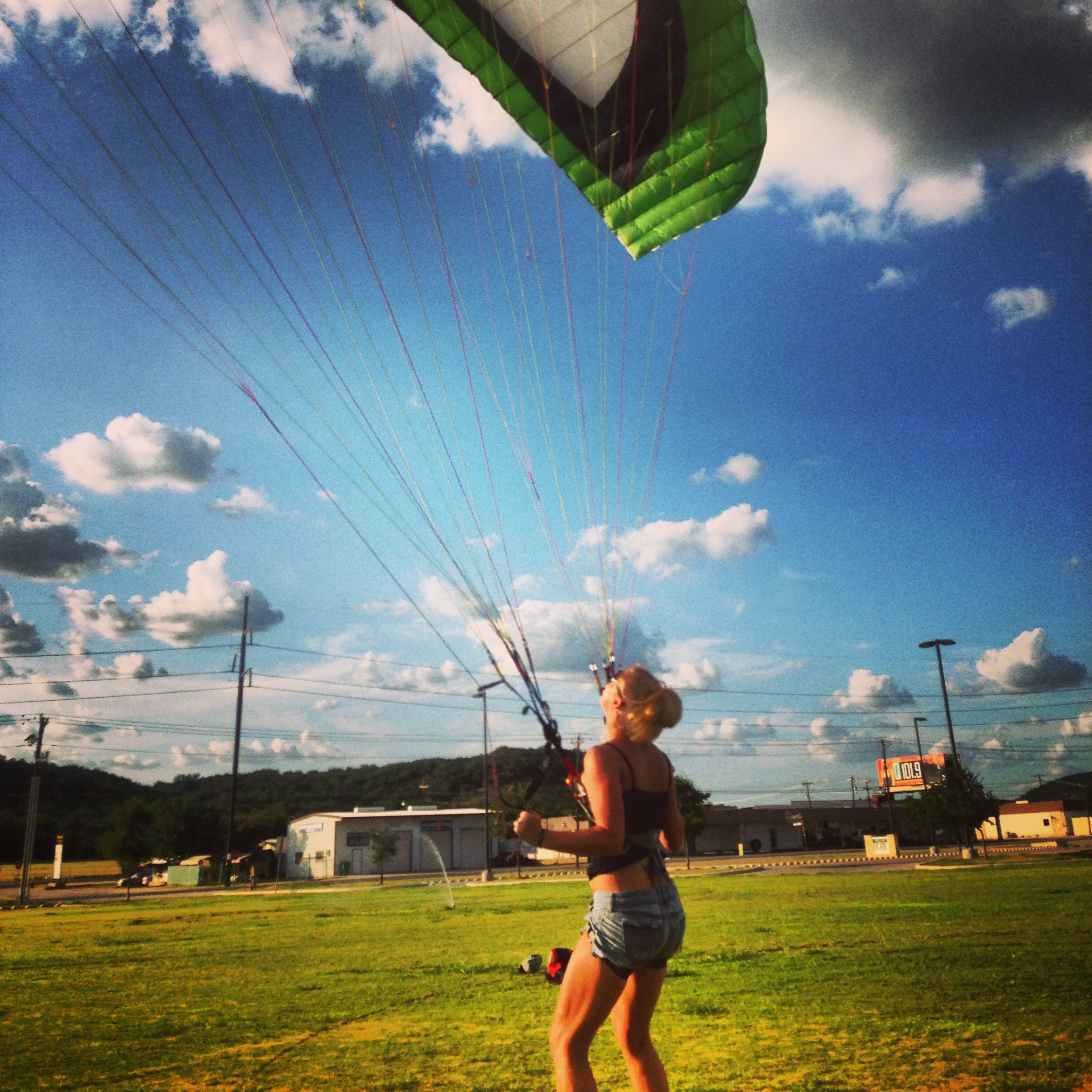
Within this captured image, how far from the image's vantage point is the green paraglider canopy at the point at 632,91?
27.0 ft

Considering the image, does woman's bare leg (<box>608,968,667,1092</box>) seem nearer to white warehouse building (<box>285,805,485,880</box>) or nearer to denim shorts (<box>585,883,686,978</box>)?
denim shorts (<box>585,883,686,978</box>)

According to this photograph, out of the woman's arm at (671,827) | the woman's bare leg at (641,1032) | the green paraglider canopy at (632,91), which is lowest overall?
the woman's bare leg at (641,1032)

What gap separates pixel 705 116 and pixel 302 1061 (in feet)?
31.0

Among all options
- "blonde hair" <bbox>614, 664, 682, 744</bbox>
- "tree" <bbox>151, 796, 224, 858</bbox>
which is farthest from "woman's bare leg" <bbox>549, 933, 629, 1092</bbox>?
"tree" <bbox>151, 796, 224, 858</bbox>

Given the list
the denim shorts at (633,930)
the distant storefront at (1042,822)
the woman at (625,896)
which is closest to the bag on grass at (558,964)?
the woman at (625,896)

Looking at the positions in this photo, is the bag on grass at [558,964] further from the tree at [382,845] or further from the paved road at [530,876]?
the tree at [382,845]

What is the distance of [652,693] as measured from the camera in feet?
10.5

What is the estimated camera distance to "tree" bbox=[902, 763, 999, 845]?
38.8 m

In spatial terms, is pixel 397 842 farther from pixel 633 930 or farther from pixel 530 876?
pixel 633 930

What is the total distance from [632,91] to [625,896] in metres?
8.58

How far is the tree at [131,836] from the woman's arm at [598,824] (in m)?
71.9

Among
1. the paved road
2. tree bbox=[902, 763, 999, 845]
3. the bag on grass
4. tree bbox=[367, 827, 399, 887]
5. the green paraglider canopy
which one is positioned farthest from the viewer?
tree bbox=[367, 827, 399, 887]

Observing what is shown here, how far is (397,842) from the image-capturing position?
63938 mm

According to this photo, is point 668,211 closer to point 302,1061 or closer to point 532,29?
point 532,29
